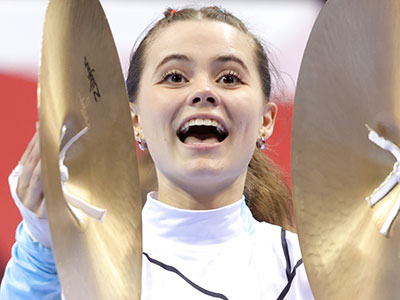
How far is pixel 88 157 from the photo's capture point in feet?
3.85

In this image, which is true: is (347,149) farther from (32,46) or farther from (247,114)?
(32,46)

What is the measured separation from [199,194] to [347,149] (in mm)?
369

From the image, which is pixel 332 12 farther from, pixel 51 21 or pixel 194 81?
pixel 51 21

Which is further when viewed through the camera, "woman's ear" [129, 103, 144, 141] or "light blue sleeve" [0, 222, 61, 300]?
"woman's ear" [129, 103, 144, 141]

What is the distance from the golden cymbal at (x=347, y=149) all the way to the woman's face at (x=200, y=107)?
184mm

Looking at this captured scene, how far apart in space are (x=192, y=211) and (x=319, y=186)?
310mm

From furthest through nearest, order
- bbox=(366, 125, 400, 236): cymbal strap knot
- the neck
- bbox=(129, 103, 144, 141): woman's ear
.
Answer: bbox=(129, 103, 144, 141): woman's ear
the neck
bbox=(366, 125, 400, 236): cymbal strap knot

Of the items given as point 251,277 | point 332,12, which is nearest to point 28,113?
point 251,277

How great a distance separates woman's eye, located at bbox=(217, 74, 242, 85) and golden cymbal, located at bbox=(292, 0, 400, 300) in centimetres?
21

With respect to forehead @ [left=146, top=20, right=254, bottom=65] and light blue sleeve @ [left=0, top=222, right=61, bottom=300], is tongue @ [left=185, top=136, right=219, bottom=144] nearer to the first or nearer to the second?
forehead @ [left=146, top=20, right=254, bottom=65]

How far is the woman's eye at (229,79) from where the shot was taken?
4.74 feet

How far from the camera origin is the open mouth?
1.38 m

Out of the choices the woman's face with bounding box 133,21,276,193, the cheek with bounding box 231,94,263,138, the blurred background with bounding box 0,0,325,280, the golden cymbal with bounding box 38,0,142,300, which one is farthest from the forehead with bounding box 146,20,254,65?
the blurred background with bounding box 0,0,325,280

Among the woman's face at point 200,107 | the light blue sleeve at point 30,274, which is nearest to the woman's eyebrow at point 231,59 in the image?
the woman's face at point 200,107
